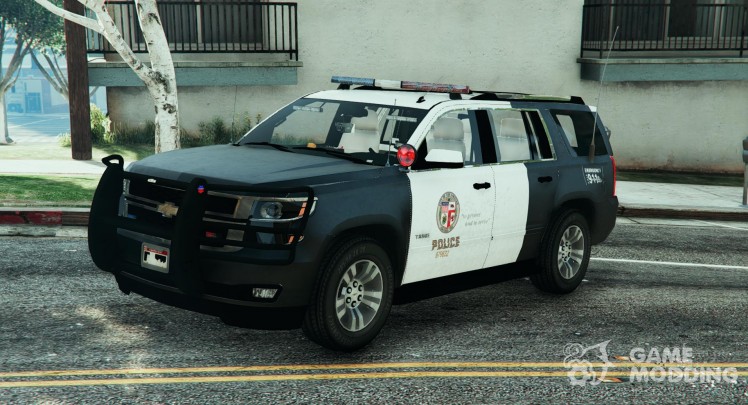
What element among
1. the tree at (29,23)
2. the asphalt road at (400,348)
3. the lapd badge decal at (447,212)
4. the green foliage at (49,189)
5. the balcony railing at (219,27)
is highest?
the tree at (29,23)

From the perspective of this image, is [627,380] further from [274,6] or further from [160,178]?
[274,6]

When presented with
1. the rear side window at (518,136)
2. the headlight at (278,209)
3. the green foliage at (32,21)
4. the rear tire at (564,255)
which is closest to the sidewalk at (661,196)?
the rear tire at (564,255)

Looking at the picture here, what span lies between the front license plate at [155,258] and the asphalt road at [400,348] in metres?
0.66

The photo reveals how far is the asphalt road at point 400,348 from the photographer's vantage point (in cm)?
599

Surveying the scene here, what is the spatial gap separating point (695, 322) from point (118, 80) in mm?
13277

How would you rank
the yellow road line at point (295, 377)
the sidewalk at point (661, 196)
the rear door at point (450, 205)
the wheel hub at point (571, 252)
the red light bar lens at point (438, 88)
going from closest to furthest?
the yellow road line at point (295, 377) < the rear door at point (450, 205) < the red light bar lens at point (438, 88) < the wheel hub at point (571, 252) < the sidewalk at point (661, 196)

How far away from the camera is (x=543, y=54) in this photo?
19.7 m

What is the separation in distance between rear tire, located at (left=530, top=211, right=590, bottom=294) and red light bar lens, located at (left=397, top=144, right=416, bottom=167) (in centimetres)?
216

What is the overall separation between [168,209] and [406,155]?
181cm

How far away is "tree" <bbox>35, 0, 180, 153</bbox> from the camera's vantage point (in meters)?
13.3

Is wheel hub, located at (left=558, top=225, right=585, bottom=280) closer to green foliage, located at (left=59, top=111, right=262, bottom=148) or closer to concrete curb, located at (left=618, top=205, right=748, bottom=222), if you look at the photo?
concrete curb, located at (left=618, top=205, right=748, bottom=222)

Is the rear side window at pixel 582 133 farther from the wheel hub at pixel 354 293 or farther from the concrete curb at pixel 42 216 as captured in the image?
the concrete curb at pixel 42 216

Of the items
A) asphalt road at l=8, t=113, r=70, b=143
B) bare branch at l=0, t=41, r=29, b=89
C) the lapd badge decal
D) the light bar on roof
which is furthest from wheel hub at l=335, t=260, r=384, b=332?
asphalt road at l=8, t=113, r=70, b=143

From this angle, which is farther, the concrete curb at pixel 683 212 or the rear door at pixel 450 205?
the concrete curb at pixel 683 212
